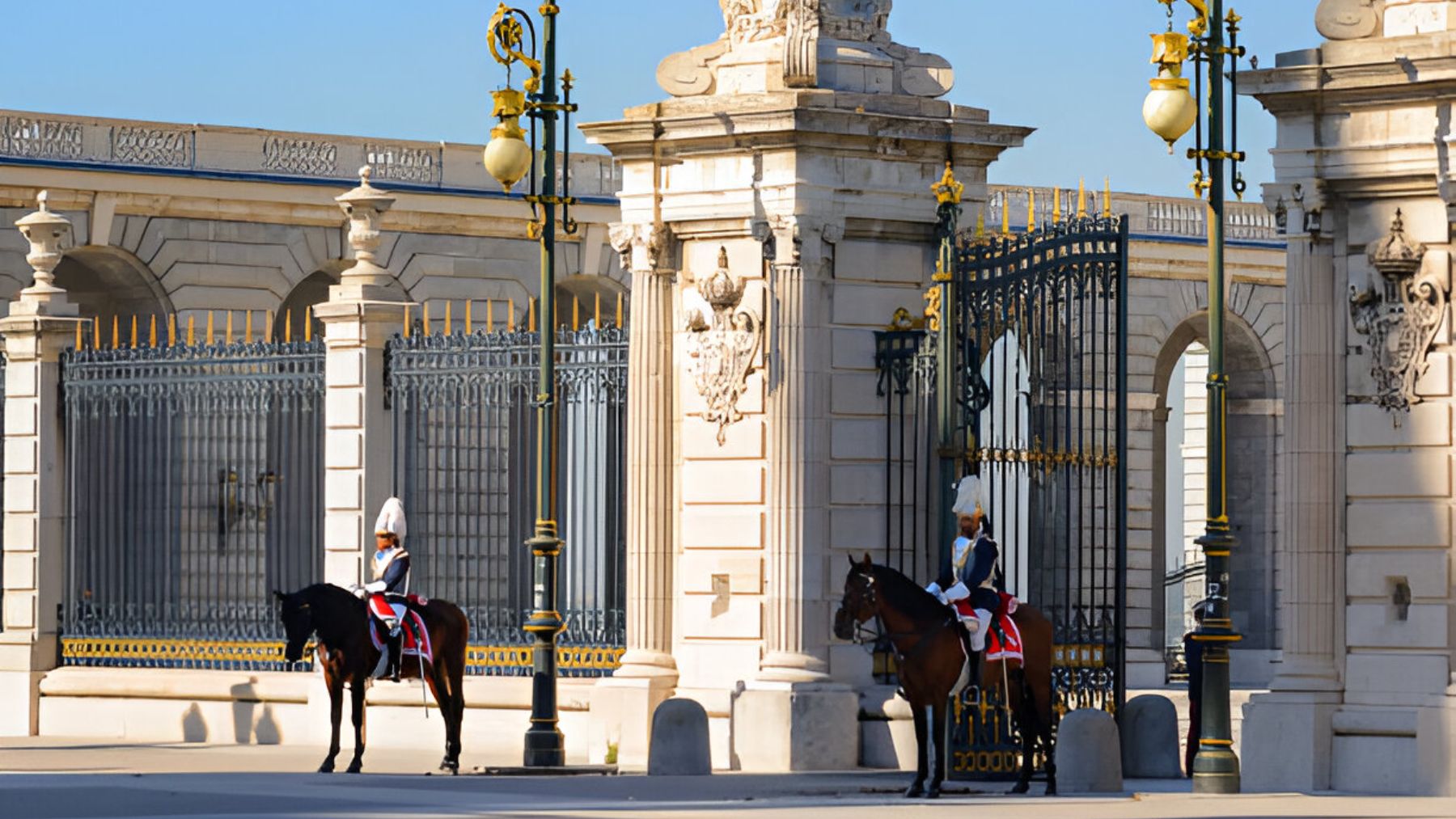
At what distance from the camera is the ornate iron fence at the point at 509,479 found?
25.3 meters

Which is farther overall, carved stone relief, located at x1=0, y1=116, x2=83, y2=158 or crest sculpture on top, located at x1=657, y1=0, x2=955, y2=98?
carved stone relief, located at x1=0, y1=116, x2=83, y2=158

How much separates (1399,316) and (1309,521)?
154 cm

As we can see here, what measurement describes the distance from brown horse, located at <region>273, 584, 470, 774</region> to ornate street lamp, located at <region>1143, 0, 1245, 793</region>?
17.8 ft

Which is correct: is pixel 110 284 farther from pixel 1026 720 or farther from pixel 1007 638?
pixel 1007 638

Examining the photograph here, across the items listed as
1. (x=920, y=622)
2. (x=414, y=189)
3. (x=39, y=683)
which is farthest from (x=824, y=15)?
(x=414, y=189)

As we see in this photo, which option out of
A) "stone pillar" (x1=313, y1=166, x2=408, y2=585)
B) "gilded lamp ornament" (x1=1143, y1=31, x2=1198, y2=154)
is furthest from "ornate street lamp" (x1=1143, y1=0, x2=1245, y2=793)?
"stone pillar" (x1=313, y1=166, x2=408, y2=585)

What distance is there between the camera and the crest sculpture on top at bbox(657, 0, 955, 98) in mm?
23812

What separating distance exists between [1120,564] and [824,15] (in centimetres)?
463

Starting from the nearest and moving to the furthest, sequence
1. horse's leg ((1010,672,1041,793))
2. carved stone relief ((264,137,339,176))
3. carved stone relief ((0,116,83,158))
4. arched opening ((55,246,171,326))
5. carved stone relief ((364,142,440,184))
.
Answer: horse's leg ((1010,672,1041,793)) → carved stone relief ((0,116,83,158)) → arched opening ((55,246,171,326)) → carved stone relief ((264,137,339,176)) → carved stone relief ((364,142,440,184))

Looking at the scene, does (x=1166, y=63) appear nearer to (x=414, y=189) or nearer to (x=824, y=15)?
(x=824, y=15)

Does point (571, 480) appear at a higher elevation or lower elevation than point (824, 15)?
lower

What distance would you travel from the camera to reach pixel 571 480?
2584 cm

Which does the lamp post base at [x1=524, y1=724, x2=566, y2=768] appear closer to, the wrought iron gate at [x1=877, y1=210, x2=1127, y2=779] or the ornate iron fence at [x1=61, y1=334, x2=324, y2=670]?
the wrought iron gate at [x1=877, y1=210, x2=1127, y2=779]

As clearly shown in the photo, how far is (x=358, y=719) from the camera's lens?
75.0 ft
